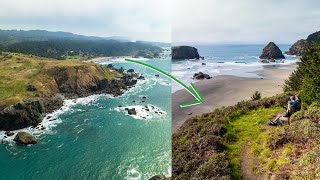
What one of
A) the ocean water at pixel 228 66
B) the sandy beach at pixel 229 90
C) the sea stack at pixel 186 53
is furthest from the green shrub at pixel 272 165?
the sea stack at pixel 186 53

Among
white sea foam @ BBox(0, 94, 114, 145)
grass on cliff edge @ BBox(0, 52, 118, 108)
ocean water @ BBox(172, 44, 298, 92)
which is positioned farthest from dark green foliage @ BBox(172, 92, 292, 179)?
white sea foam @ BBox(0, 94, 114, 145)

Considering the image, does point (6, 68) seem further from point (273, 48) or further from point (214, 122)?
point (273, 48)

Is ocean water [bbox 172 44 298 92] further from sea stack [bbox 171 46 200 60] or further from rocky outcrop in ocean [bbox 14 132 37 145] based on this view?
rocky outcrop in ocean [bbox 14 132 37 145]

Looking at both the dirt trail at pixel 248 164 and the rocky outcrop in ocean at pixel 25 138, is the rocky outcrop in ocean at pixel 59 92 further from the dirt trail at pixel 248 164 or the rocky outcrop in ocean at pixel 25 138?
the dirt trail at pixel 248 164

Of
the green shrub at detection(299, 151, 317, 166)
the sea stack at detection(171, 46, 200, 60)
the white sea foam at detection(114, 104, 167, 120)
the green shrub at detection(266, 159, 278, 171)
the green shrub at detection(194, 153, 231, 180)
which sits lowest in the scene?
the white sea foam at detection(114, 104, 167, 120)

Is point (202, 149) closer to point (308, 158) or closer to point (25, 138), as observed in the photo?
point (308, 158)

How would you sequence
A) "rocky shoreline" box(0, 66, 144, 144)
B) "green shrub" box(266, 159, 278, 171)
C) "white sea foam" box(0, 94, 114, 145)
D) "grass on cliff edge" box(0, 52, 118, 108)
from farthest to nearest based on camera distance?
"rocky shoreline" box(0, 66, 144, 144), "white sea foam" box(0, 94, 114, 145), "grass on cliff edge" box(0, 52, 118, 108), "green shrub" box(266, 159, 278, 171)
